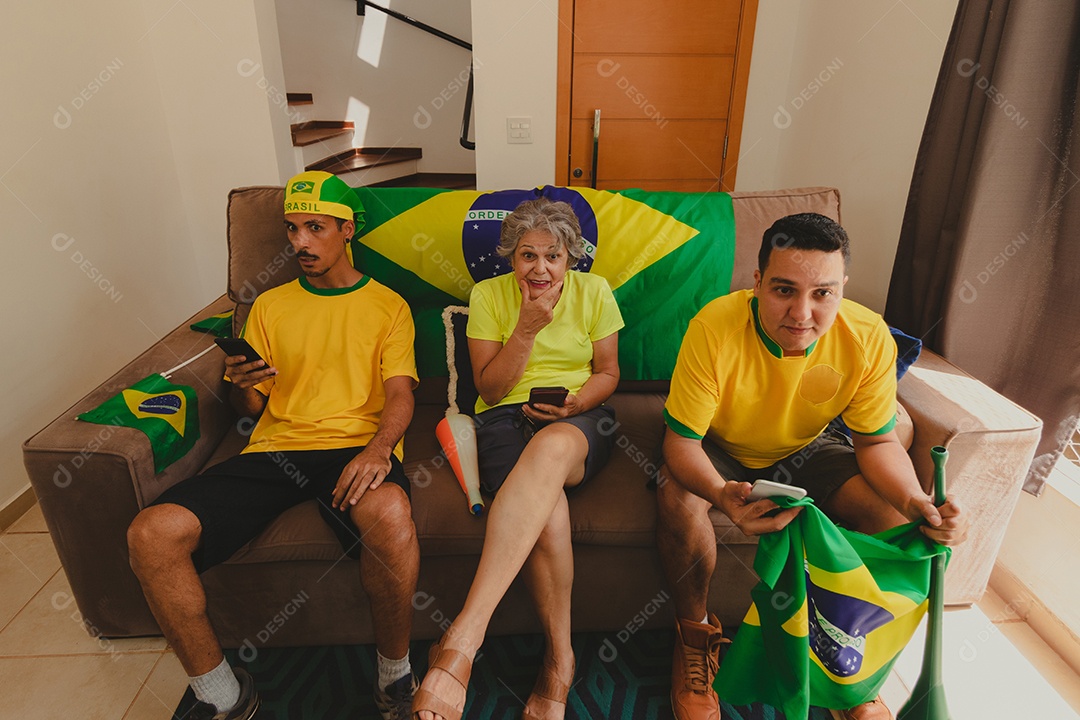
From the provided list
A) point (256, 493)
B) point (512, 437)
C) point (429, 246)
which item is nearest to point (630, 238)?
point (429, 246)

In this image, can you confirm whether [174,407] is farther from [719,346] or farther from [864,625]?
[864,625]

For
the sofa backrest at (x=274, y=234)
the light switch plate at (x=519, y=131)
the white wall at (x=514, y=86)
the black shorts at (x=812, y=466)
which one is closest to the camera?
the black shorts at (x=812, y=466)

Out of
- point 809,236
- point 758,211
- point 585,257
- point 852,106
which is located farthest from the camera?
point 852,106

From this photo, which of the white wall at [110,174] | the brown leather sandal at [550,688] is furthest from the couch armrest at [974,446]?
the white wall at [110,174]

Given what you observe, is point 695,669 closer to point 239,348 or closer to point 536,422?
point 536,422

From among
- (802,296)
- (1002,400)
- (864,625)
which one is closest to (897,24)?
(1002,400)

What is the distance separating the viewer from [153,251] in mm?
2676

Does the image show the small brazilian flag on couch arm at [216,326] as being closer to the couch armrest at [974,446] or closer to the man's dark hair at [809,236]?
the man's dark hair at [809,236]

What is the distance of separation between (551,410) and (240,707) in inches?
37.7

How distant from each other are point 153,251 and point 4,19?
923 millimetres

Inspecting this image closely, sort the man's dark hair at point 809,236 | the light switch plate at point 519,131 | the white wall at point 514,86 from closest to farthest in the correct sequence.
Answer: the man's dark hair at point 809,236 → the white wall at point 514,86 → the light switch plate at point 519,131

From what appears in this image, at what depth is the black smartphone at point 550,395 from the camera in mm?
1572

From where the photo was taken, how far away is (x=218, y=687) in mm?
1370

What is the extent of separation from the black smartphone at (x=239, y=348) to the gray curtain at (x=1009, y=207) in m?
1.84
